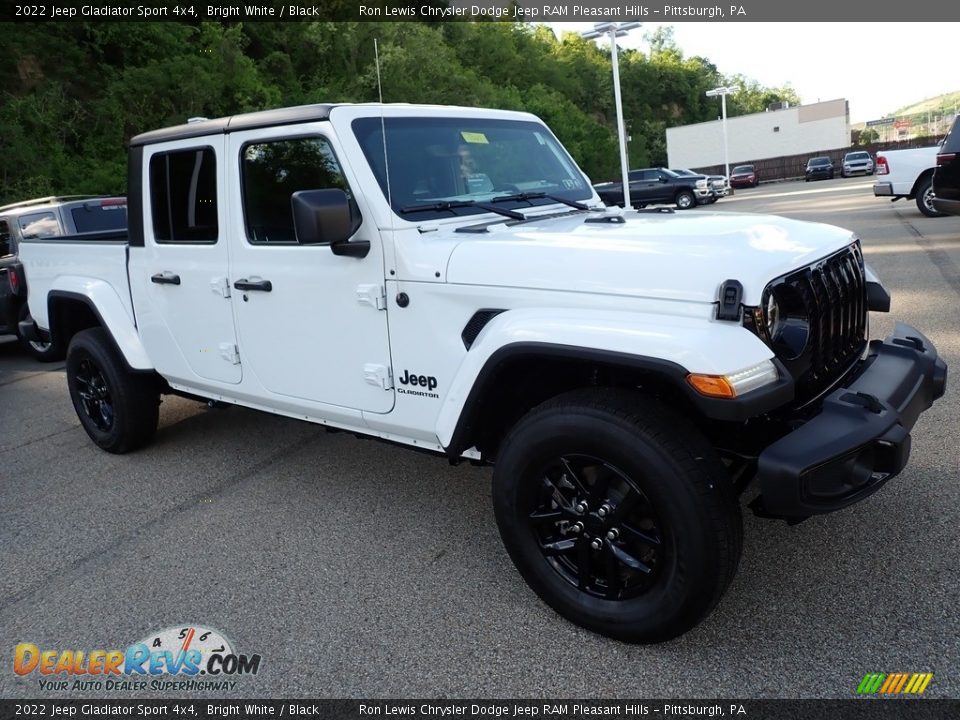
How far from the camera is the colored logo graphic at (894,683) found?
2.44 metres

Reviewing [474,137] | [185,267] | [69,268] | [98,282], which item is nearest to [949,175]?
[474,137]

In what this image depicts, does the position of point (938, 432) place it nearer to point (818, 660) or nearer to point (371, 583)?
point (818, 660)

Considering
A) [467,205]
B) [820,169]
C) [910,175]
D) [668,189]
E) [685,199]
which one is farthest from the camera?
[820,169]

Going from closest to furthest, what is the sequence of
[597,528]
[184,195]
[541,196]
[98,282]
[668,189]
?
[597,528], [541,196], [184,195], [98,282], [668,189]

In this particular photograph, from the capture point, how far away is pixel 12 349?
9875 millimetres

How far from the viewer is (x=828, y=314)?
2.87 m

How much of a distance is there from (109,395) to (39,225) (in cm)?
431

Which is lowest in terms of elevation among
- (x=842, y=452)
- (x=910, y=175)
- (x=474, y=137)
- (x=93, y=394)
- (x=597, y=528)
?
(x=597, y=528)

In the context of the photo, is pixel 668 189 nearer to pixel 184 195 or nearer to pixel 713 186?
pixel 713 186

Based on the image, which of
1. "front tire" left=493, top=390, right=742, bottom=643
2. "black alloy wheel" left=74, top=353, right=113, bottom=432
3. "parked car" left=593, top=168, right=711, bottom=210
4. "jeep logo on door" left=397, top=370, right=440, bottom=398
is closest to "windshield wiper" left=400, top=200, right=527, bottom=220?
"jeep logo on door" left=397, top=370, right=440, bottom=398

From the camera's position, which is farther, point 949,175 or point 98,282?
point 949,175

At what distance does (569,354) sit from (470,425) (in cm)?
58

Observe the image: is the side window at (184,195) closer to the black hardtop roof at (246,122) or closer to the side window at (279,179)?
the black hardtop roof at (246,122)

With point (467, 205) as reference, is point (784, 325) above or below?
below
